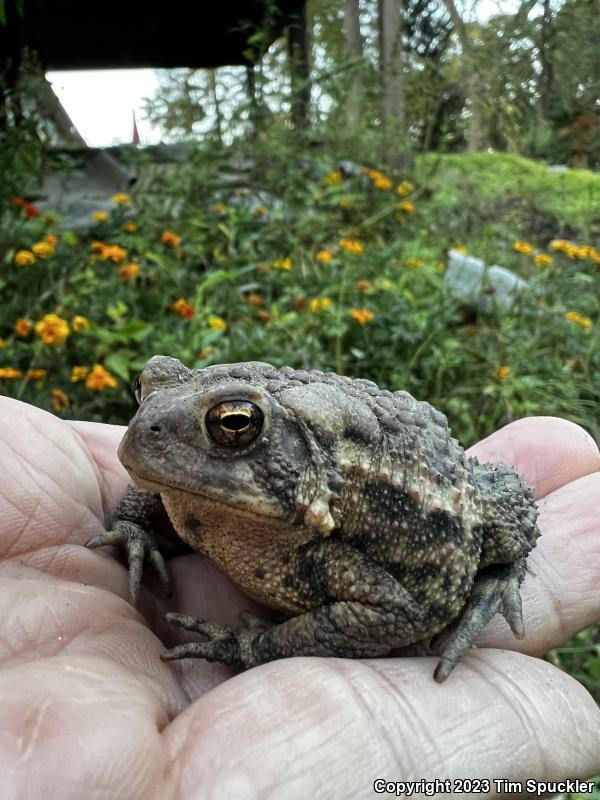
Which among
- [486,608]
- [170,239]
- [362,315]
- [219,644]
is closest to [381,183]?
[170,239]

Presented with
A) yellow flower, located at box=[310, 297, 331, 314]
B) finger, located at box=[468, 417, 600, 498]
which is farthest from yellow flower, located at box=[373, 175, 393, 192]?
finger, located at box=[468, 417, 600, 498]

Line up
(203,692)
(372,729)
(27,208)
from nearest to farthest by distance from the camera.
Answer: (372,729) < (203,692) < (27,208)

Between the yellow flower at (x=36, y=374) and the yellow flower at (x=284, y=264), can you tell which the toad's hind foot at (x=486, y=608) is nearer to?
the yellow flower at (x=36, y=374)

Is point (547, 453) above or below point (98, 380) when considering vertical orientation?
below

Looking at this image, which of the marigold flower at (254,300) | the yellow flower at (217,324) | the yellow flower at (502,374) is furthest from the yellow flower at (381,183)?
the yellow flower at (217,324)

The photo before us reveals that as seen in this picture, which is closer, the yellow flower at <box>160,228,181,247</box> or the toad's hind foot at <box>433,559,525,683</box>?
the toad's hind foot at <box>433,559,525,683</box>

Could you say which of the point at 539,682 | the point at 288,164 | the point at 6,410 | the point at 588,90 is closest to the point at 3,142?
the point at 288,164

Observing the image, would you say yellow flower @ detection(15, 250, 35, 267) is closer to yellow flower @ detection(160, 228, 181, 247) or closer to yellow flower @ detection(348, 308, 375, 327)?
yellow flower @ detection(160, 228, 181, 247)

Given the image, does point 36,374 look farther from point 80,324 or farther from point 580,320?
point 580,320

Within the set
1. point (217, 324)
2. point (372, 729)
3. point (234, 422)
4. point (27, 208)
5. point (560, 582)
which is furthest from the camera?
point (27, 208)
